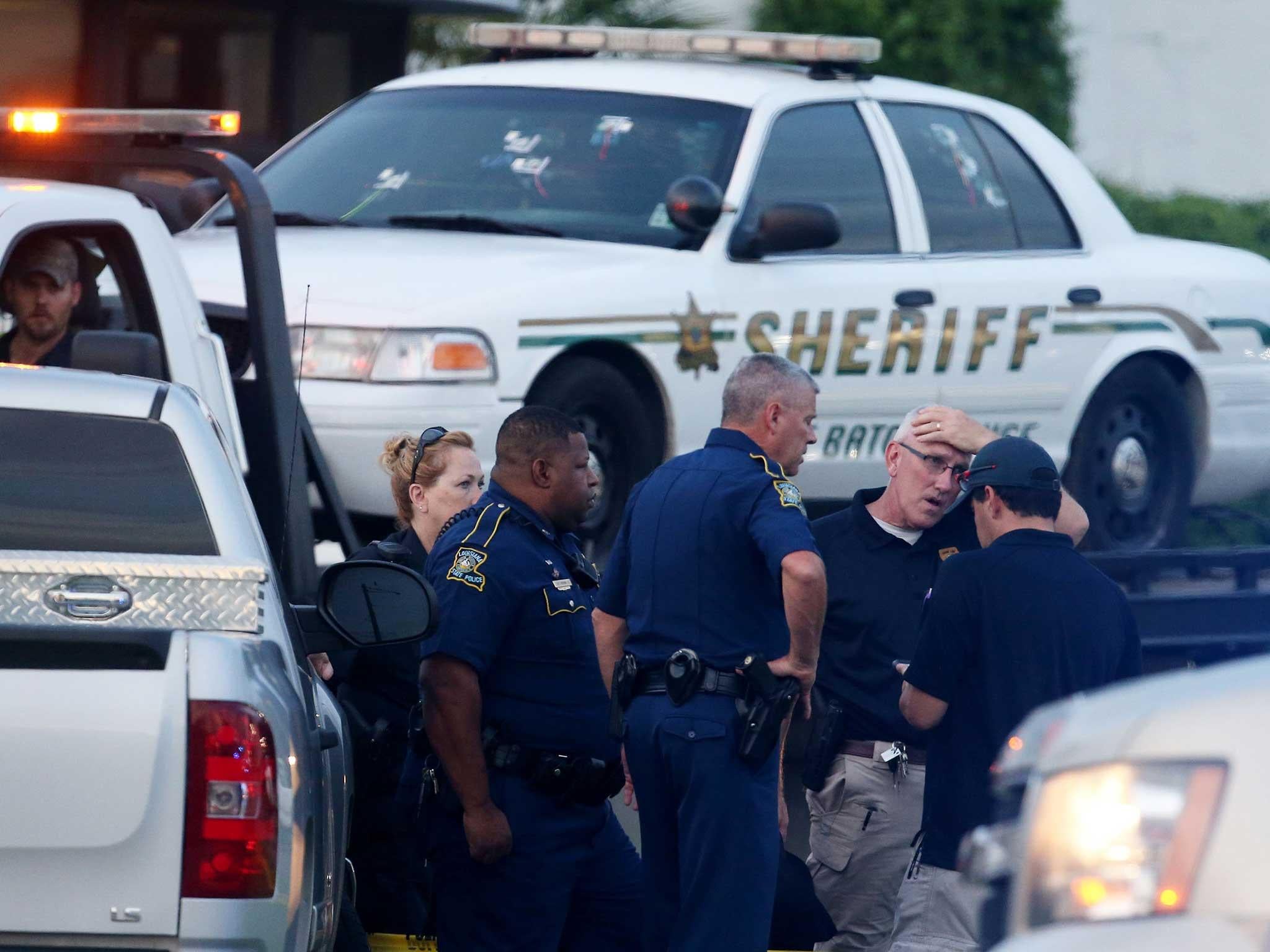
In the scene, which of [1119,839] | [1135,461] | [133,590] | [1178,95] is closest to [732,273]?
[1135,461]

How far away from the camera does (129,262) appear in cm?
567

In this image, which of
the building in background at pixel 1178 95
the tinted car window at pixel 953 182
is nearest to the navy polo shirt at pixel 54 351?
the tinted car window at pixel 953 182

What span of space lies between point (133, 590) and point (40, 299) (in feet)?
7.99

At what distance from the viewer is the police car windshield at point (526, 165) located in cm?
795

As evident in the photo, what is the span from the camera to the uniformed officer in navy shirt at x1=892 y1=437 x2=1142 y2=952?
15.9 ft

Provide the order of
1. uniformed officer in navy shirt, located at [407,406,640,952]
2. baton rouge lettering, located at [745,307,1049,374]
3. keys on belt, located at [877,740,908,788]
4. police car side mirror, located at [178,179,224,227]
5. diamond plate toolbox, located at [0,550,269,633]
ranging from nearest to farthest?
diamond plate toolbox, located at [0,550,269,633] < uniformed officer in navy shirt, located at [407,406,640,952] < keys on belt, located at [877,740,908,788] < police car side mirror, located at [178,179,224,227] < baton rouge lettering, located at [745,307,1049,374]

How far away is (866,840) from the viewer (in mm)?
5539

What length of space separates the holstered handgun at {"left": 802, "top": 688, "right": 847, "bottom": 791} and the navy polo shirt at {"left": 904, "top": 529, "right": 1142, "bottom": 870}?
1.69 feet

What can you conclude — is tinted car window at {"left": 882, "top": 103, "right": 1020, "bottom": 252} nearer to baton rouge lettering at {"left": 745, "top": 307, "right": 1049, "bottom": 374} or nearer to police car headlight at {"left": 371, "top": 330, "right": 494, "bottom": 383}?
baton rouge lettering at {"left": 745, "top": 307, "right": 1049, "bottom": 374}

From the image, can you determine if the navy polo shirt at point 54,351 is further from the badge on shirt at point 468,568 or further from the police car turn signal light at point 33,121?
the badge on shirt at point 468,568

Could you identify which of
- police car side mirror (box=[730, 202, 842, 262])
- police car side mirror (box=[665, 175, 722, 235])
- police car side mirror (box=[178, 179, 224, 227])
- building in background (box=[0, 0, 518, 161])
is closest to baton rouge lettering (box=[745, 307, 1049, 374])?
police car side mirror (box=[730, 202, 842, 262])

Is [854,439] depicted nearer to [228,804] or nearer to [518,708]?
[518,708]

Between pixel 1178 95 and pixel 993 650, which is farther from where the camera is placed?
pixel 1178 95

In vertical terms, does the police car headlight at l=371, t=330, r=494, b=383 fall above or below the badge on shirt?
above
